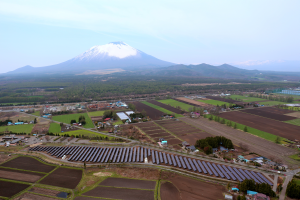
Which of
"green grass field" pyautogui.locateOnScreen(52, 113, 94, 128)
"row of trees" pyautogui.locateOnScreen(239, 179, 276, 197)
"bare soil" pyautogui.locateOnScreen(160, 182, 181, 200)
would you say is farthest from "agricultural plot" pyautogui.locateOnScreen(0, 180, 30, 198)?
"row of trees" pyautogui.locateOnScreen(239, 179, 276, 197)

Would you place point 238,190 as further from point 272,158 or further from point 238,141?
point 238,141

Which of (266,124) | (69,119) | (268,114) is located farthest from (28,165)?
(268,114)

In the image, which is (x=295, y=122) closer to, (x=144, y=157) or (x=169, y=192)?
(x=144, y=157)

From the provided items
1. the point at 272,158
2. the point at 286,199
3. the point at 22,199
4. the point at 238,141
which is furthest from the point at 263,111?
the point at 22,199

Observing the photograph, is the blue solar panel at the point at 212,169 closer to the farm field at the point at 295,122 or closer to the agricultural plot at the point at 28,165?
the agricultural plot at the point at 28,165

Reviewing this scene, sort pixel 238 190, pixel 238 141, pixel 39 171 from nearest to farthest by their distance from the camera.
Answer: pixel 238 190
pixel 39 171
pixel 238 141

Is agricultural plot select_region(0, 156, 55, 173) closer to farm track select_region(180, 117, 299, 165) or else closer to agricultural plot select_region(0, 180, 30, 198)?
agricultural plot select_region(0, 180, 30, 198)

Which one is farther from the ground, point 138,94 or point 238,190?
point 138,94
